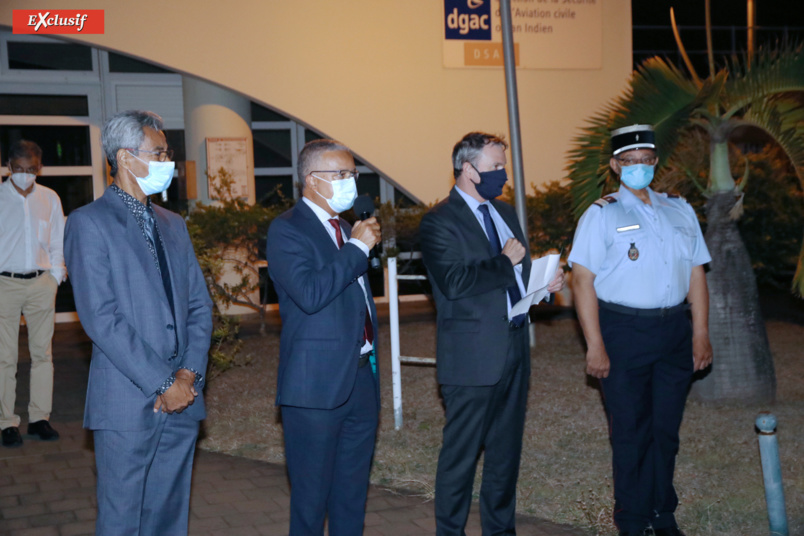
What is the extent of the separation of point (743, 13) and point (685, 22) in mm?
3218

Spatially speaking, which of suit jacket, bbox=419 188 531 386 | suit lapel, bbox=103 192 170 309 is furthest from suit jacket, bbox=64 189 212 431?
suit jacket, bbox=419 188 531 386

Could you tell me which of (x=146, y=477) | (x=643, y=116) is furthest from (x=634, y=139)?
(x=146, y=477)

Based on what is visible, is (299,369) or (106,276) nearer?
(106,276)

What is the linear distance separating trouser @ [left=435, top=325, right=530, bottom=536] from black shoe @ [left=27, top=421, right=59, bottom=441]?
12.8 feet

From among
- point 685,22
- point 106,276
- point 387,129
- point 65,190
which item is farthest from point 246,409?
point 685,22

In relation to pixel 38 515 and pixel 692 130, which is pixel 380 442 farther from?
pixel 692 130

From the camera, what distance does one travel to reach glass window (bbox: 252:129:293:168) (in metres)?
15.0

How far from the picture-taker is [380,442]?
6.35m

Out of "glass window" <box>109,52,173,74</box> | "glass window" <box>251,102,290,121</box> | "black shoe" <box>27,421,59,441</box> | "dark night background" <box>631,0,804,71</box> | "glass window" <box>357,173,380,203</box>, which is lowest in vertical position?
"black shoe" <box>27,421,59,441</box>

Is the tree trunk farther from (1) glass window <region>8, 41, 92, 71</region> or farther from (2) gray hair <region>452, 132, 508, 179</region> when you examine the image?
(1) glass window <region>8, 41, 92, 71</region>

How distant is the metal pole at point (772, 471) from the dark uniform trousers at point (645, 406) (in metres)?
0.49

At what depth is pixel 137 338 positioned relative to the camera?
309cm

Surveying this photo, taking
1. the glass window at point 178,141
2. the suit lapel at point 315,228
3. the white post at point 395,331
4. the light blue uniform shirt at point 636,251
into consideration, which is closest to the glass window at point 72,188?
the glass window at point 178,141

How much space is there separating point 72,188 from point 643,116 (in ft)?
34.6
